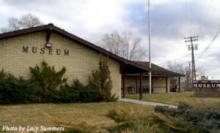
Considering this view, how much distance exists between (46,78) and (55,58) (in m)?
1.44

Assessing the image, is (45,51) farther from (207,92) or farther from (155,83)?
(155,83)

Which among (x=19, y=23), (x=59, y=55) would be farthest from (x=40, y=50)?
(x=19, y=23)

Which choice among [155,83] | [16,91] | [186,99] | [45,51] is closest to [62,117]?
[16,91]

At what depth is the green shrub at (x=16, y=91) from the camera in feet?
64.6

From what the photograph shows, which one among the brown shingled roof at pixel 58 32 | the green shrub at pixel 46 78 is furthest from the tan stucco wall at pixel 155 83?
the green shrub at pixel 46 78

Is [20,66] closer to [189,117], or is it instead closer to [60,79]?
[60,79]

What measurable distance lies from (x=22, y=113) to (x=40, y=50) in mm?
6778

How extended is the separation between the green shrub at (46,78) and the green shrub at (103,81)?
2.22 meters

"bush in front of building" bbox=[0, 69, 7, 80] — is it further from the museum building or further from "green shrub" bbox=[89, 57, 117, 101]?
"green shrub" bbox=[89, 57, 117, 101]

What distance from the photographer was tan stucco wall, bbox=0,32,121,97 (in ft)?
68.3

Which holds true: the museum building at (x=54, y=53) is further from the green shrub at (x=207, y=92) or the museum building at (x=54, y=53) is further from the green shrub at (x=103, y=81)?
the green shrub at (x=207, y=92)

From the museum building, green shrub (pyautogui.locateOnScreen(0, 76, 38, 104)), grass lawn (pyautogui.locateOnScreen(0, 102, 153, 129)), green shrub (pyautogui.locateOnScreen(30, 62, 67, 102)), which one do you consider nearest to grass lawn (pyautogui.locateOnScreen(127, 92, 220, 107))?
grass lawn (pyautogui.locateOnScreen(0, 102, 153, 129))

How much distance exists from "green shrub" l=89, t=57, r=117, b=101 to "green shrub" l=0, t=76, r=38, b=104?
3958 mm

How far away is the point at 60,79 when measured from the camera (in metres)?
22.1
